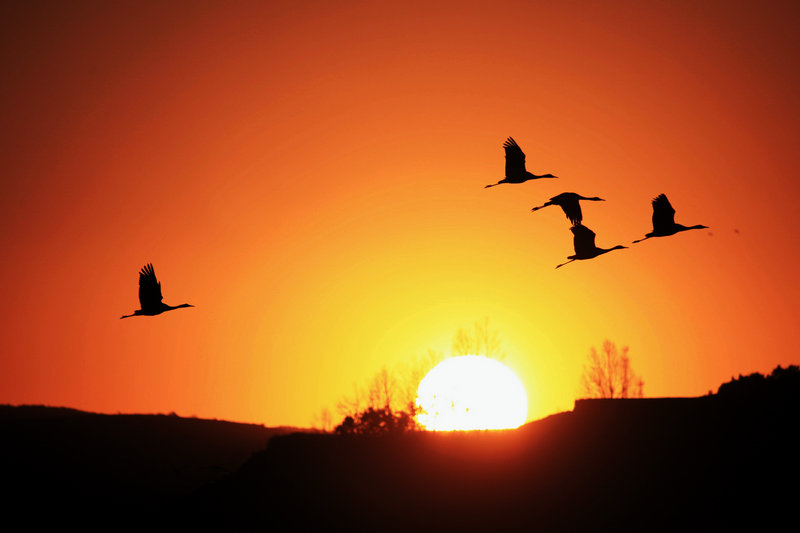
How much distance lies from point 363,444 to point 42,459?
17.8m

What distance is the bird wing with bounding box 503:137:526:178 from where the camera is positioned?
21312mm

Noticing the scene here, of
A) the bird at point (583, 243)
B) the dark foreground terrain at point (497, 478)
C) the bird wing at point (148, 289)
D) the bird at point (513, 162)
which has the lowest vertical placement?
the dark foreground terrain at point (497, 478)

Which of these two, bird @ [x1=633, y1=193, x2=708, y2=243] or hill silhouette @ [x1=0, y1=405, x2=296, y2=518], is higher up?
bird @ [x1=633, y1=193, x2=708, y2=243]

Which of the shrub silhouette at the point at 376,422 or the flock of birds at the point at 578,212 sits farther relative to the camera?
the shrub silhouette at the point at 376,422

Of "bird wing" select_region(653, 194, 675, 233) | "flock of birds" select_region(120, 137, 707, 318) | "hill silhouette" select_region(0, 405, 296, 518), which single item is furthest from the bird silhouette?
"hill silhouette" select_region(0, 405, 296, 518)

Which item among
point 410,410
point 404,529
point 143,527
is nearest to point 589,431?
point 404,529

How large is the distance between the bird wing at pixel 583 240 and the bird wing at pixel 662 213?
1.55 meters

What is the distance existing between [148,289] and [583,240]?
411 inches

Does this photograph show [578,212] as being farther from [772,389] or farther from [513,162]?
[772,389]

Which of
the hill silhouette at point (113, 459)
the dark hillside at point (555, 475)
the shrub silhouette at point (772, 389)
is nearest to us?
the dark hillside at point (555, 475)

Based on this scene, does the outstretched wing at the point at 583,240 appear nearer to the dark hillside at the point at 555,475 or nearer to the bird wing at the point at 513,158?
the bird wing at the point at 513,158

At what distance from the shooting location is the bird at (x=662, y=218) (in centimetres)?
2180

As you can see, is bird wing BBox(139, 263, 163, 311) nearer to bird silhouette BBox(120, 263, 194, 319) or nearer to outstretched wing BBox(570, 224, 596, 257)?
bird silhouette BBox(120, 263, 194, 319)

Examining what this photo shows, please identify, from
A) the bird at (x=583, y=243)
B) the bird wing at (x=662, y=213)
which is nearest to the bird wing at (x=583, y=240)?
the bird at (x=583, y=243)
